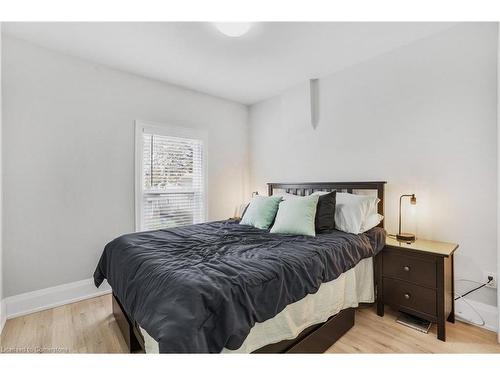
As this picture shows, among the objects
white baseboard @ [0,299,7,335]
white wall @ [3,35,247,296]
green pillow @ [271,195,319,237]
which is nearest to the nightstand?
green pillow @ [271,195,319,237]

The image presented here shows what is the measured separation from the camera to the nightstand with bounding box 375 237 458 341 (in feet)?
5.98

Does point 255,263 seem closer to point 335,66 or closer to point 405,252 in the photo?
point 405,252

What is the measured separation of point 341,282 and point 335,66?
7.53ft

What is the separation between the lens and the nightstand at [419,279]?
1.82 metres

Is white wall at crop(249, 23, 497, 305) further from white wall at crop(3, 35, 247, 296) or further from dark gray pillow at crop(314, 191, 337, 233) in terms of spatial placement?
Result: white wall at crop(3, 35, 247, 296)

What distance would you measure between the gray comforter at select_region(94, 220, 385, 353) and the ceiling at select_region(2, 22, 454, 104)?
1.77 metres

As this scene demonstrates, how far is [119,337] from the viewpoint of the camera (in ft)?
6.18

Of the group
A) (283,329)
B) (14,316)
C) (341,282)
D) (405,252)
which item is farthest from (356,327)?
(14,316)

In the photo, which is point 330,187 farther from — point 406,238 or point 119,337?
point 119,337

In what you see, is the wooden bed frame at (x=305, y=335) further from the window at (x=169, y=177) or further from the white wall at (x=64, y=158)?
the window at (x=169, y=177)

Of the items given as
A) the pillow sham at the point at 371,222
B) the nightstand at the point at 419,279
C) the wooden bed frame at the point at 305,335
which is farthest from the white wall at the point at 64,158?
the nightstand at the point at 419,279

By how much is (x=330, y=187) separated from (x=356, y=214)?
70 cm

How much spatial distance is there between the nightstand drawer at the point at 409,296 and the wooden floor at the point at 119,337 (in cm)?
17

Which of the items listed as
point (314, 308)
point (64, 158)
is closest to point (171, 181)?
point (64, 158)
